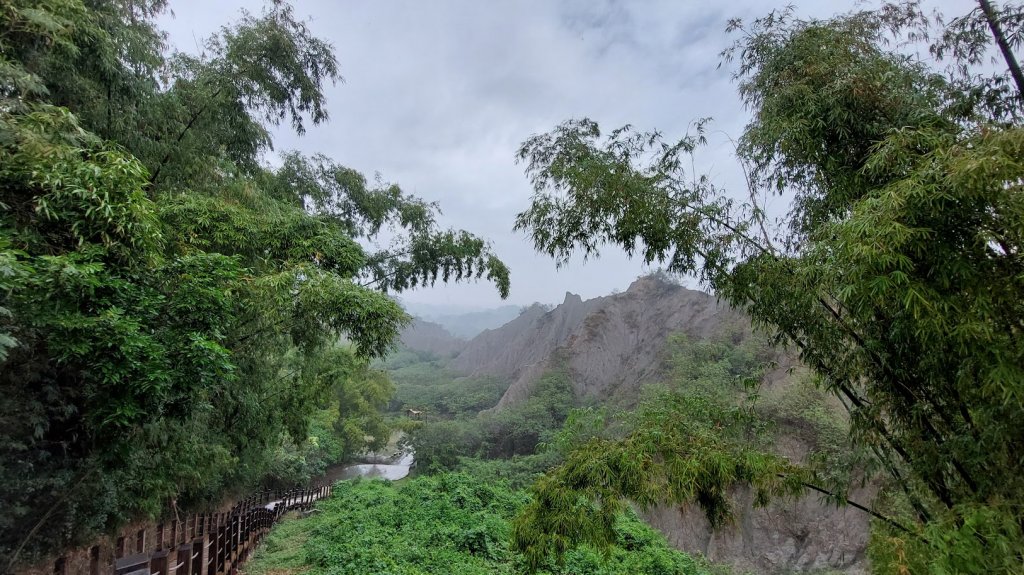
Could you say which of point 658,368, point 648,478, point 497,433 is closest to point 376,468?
point 497,433

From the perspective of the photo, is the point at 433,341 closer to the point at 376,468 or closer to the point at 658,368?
the point at 376,468

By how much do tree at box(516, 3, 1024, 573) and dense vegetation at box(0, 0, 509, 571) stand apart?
209 centimetres

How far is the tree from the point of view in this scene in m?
1.60

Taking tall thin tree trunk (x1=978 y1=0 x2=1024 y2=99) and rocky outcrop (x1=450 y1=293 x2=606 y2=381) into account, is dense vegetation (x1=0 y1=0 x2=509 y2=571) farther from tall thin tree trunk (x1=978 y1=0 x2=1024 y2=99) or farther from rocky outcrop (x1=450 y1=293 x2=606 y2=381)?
rocky outcrop (x1=450 y1=293 x2=606 y2=381)

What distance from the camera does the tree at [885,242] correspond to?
1598 mm

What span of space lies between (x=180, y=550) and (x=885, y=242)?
4.43 metres

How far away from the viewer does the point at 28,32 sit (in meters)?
2.81

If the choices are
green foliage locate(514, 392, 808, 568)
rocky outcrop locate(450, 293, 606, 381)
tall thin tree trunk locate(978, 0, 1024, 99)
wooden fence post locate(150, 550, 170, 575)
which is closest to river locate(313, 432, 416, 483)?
rocky outcrop locate(450, 293, 606, 381)

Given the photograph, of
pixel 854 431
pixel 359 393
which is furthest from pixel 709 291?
pixel 359 393

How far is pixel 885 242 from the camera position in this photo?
5.43 ft

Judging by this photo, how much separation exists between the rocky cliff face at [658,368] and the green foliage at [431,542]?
33.2 inches

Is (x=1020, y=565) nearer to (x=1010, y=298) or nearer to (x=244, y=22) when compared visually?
(x=1010, y=298)

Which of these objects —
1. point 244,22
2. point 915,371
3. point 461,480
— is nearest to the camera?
point 915,371

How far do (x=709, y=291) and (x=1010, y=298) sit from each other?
4.84ft
